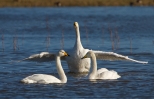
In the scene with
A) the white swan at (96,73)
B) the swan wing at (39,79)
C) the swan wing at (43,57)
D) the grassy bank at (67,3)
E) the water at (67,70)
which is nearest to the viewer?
the water at (67,70)

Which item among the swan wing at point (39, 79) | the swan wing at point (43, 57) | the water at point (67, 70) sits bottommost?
the water at point (67, 70)

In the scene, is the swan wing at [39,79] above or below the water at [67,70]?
above

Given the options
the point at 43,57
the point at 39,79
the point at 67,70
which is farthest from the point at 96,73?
the point at 43,57

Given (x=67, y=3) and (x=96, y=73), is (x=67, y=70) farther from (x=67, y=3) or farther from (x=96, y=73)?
(x=67, y=3)

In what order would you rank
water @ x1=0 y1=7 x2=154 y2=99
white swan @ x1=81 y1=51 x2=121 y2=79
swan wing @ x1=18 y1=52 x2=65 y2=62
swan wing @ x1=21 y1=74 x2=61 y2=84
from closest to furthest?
water @ x1=0 y1=7 x2=154 y2=99 < swan wing @ x1=21 y1=74 x2=61 y2=84 < white swan @ x1=81 y1=51 x2=121 y2=79 < swan wing @ x1=18 y1=52 x2=65 y2=62

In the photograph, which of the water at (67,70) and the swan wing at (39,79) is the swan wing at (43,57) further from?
the swan wing at (39,79)

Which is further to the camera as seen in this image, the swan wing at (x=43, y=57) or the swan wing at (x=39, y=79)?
the swan wing at (x=43, y=57)

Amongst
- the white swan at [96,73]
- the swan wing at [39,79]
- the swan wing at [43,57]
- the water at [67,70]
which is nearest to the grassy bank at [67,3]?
the water at [67,70]

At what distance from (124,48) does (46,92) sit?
35.1ft

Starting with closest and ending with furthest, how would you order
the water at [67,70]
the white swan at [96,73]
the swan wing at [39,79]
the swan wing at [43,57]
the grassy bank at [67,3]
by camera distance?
1. the water at [67,70]
2. the swan wing at [39,79]
3. the white swan at [96,73]
4. the swan wing at [43,57]
5. the grassy bank at [67,3]

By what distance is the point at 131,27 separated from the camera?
35.9m

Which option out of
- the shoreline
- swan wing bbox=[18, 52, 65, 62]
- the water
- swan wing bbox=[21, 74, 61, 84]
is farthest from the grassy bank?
swan wing bbox=[21, 74, 61, 84]

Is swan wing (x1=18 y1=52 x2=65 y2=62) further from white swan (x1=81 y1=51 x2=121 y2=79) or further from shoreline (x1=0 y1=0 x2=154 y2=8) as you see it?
shoreline (x1=0 y1=0 x2=154 y2=8)

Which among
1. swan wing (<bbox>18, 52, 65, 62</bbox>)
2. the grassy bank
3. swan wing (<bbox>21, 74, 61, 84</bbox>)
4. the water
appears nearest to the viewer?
the water
